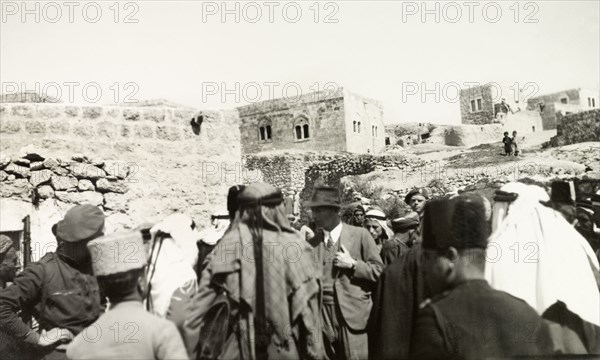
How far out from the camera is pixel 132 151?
20.5ft

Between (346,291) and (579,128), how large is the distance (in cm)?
2775

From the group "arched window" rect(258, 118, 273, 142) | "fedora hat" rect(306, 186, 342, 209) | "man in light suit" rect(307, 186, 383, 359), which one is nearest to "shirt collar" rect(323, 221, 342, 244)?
"man in light suit" rect(307, 186, 383, 359)

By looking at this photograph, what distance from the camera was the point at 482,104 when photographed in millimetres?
54719

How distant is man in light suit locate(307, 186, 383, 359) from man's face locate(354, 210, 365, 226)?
10.3 ft

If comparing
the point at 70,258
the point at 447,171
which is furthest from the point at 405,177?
the point at 70,258

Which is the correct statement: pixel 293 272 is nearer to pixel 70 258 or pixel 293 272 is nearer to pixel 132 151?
pixel 70 258

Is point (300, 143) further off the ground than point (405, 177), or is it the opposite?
point (300, 143)

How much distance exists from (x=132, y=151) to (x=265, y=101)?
3477cm

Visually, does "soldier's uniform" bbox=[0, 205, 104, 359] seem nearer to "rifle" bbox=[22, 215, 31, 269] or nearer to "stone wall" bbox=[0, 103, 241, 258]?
"rifle" bbox=[22, 215, 31, 269]

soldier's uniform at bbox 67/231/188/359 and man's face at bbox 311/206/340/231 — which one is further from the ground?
man's face at bbox 311/206/340/231

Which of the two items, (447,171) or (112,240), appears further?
(447,171)

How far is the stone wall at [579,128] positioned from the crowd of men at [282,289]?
2608 centimetres

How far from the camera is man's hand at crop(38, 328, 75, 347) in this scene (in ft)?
11.6

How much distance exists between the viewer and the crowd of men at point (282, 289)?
8.50 ft
